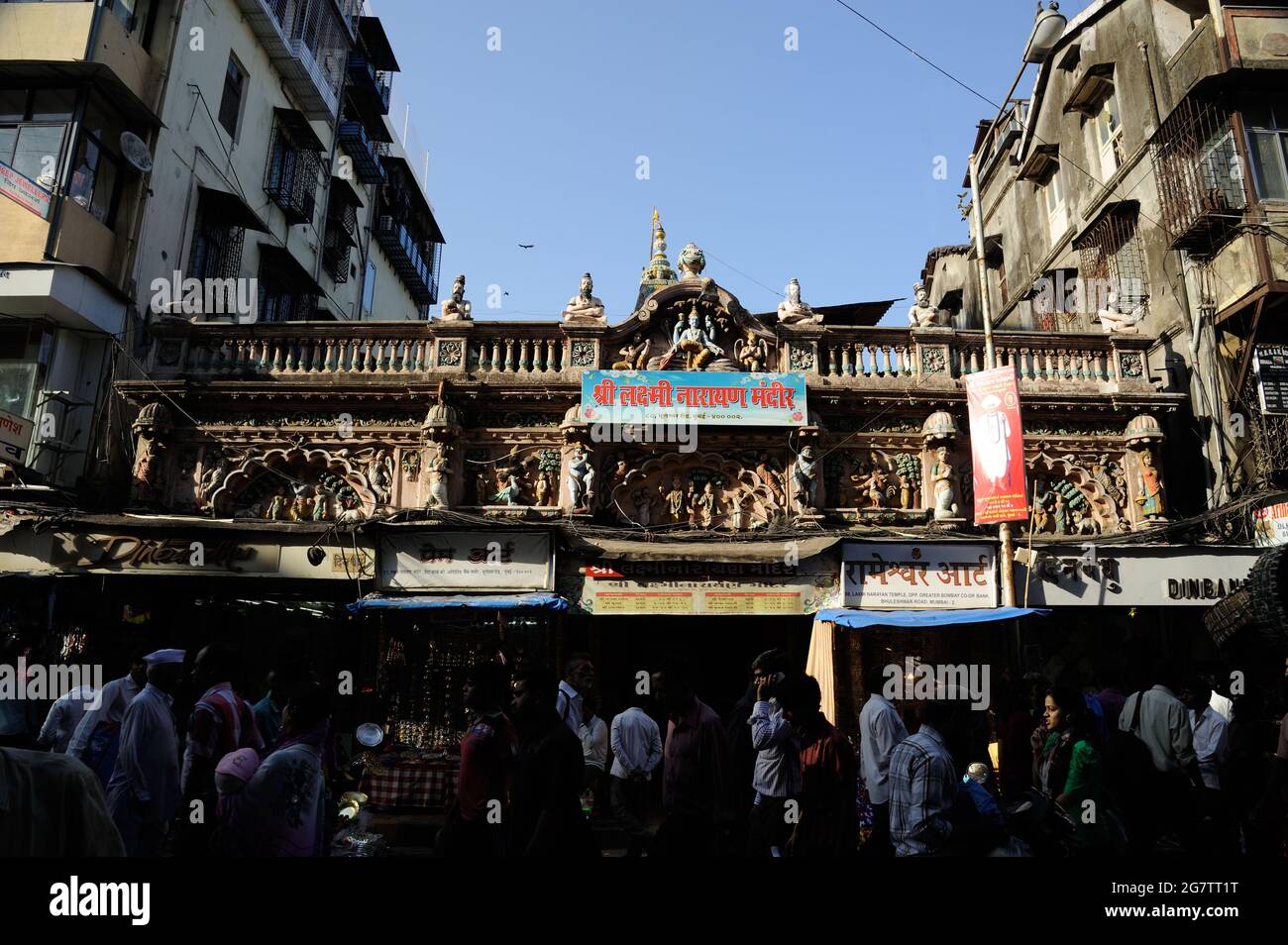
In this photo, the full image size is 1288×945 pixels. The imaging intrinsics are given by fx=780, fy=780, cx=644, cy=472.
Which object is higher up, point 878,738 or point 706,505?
point 706,505

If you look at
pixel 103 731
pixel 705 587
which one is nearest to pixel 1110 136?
pixel 705 587

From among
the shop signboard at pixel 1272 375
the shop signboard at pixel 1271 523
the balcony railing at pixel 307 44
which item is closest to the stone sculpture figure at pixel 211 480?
the balcony railing at pixel 307 44

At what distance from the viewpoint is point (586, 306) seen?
13750mm

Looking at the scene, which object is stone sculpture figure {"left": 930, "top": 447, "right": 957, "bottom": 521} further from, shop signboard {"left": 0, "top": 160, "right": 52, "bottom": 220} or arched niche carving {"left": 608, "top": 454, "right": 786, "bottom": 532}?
shop signboard {"left": 0, "top": 160, "right": 52, "bottom": 220}

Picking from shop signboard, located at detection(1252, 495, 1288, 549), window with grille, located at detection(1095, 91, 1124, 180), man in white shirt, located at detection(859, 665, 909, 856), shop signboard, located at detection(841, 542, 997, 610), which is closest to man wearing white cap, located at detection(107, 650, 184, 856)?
man in white shirt, located at detection(859, 665, 909, 856)

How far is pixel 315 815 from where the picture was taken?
4418mm

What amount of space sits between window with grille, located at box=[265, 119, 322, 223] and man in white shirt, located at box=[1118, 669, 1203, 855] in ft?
63.0

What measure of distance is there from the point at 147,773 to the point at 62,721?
211cm

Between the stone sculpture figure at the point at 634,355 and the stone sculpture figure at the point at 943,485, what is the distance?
520 centimetres

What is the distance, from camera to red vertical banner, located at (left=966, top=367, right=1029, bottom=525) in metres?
11.6

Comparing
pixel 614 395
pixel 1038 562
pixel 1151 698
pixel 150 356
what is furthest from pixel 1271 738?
pixel 150 356

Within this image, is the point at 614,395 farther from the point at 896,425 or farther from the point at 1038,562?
the point at 1038,562

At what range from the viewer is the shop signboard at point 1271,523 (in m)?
11.5

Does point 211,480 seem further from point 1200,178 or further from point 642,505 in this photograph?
point 1200,178
